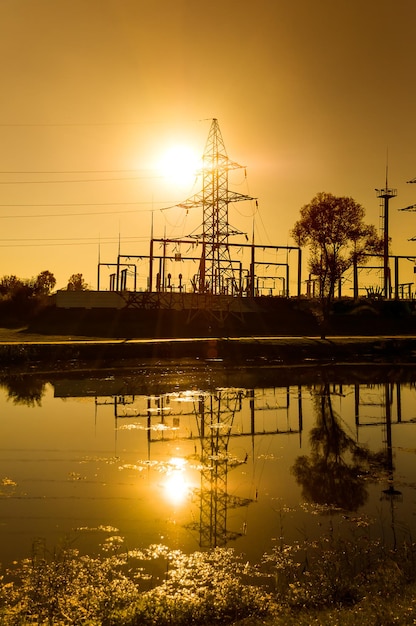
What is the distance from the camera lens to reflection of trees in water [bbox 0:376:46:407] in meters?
26.0

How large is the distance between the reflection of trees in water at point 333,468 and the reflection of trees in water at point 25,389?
1228 centimetres

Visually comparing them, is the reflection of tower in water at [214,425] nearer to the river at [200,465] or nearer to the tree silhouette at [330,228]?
the river at [200,465]

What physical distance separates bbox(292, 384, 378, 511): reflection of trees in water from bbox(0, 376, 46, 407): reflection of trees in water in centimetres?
1228

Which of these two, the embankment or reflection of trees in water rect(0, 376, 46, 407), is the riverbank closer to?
the embankment

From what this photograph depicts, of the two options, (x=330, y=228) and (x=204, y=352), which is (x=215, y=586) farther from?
(x=330, y=228)

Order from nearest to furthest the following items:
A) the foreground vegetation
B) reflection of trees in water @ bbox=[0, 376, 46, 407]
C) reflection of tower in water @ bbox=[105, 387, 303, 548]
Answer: the foreground vegetation < reflection of tower in water @ bbox=[105, 387, 303, 548] < reflection of trees in water @ bbox=[0, 376, 46, 407]

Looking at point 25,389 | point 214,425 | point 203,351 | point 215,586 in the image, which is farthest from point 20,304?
point 215,586

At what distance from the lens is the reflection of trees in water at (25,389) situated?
26.0 meters

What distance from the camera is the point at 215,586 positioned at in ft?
27.7

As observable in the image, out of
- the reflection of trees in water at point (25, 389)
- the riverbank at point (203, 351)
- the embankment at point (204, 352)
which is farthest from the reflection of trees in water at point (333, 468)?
the riverbank at point (203, 351)

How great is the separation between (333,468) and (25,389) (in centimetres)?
1805

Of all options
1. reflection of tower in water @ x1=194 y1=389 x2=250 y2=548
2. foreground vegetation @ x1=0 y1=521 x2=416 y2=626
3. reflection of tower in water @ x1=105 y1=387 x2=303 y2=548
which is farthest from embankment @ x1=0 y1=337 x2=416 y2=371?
foreground vegetation @ x1=0 y1=521 x2=416 y2=626

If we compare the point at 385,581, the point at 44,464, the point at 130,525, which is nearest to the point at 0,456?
the point at 44,464

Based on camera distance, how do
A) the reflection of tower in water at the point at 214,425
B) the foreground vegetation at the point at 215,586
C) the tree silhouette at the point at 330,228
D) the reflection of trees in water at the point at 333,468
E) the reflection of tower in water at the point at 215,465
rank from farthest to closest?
the tree silhouette at the point at 330,228 < the reflection of trees in water at the point at 333,468 < the reflection of tower in water at the point at 214,425 < the reflection of tower in water at the point at 215,465 < the foreground vegetation at the point at 215,586
